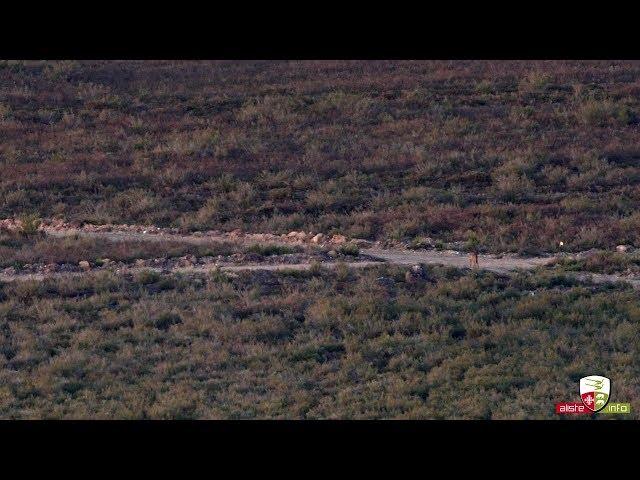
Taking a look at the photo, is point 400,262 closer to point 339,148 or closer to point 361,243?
point 361,243

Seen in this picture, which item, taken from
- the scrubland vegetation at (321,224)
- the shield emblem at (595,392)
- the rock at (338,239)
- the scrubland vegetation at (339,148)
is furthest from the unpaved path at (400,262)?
the shield emblem at (595,392)

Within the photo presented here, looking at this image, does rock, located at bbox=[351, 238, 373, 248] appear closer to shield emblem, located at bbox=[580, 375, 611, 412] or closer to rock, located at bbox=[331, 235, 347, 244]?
rock, located at bbox=[331, 235, 347, 244]

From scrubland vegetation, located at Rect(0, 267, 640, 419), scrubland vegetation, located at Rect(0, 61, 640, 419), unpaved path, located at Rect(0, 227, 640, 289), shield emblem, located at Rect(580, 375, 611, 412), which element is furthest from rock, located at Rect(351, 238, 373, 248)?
shield emblem, located at Rect(580, 375, 611, 412)

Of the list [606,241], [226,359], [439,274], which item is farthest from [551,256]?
[226,359]

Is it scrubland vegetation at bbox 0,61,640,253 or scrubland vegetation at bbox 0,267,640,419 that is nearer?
scrubland vegetation at bbox 0,267,640,419

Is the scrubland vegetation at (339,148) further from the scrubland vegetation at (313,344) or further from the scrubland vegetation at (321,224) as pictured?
the scrubland vegetation at (313,344)

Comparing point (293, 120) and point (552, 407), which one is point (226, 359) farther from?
point (293, 120)
